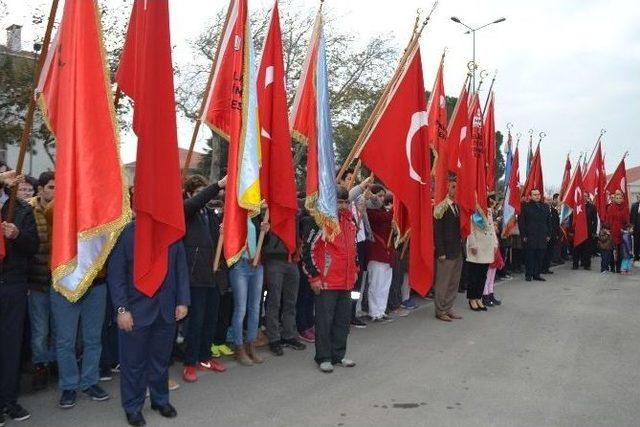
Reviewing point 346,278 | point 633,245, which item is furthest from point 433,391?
point 633,245

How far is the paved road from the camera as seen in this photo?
4699mm

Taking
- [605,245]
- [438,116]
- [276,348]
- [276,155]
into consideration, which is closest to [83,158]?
[276,155]

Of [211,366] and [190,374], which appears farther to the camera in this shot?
[211,366]

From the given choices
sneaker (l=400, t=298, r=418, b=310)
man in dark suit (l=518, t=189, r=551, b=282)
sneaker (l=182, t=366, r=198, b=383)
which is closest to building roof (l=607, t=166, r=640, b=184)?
man in dark suit (l=518, t=189, r=551, b=282)

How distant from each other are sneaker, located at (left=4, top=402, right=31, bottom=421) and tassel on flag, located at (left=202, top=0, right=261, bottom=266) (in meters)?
1.98

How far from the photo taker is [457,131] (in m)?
8.38

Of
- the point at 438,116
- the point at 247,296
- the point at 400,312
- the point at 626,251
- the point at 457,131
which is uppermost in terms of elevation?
the point at 438,116

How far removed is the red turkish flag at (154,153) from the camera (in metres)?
4.37

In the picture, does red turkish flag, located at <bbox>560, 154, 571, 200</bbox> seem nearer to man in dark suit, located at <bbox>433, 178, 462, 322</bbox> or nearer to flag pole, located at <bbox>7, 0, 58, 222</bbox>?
man in dark suit, located at <bbox>433, 178, 462, 322</bbox>

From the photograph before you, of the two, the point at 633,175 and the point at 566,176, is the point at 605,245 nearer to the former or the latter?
the point at 566,176

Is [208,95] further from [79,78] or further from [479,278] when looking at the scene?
[479,278]

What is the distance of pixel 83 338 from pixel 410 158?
3.51 metres

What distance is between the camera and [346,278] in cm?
603

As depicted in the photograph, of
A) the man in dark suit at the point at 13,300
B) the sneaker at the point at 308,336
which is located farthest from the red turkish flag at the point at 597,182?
the man in dark suit at the point at 13,300
